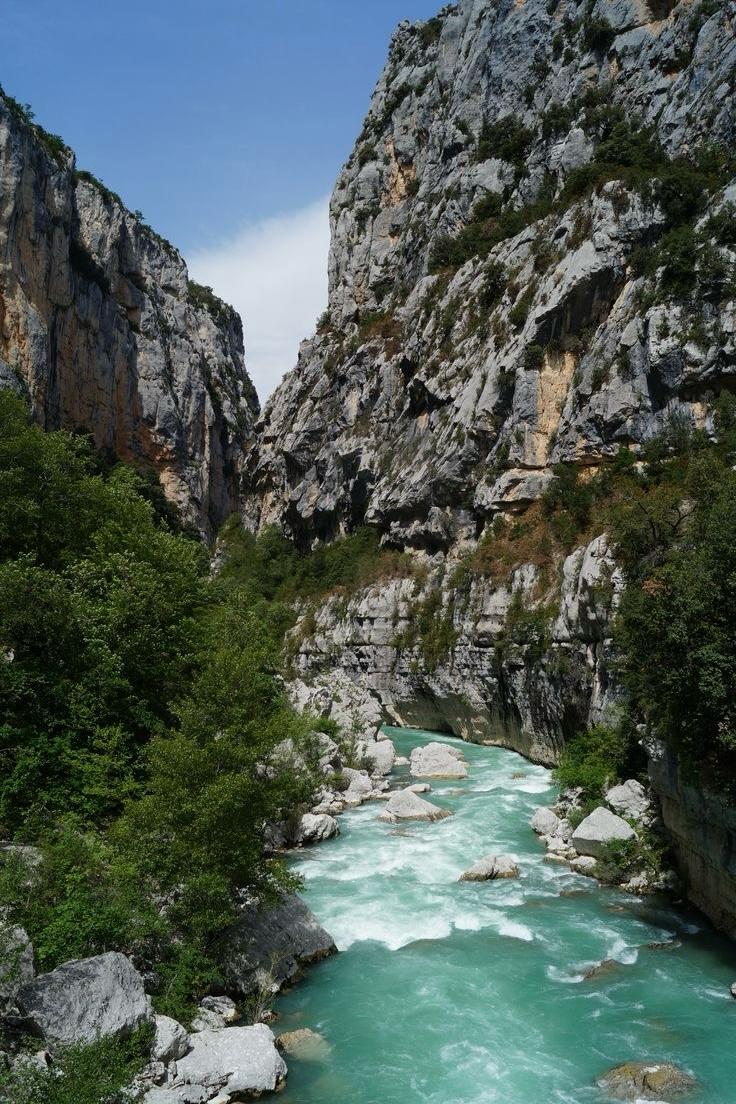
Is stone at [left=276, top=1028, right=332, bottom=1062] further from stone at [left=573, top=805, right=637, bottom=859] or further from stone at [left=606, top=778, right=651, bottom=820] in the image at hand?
stone at [left=606, top=778, right=651, bottom=820]

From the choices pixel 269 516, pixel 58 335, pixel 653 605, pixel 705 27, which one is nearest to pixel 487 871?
pixel 653 605

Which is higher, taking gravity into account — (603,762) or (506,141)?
(506,141)

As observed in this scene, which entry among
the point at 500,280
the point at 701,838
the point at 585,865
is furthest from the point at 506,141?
the point at 701,838

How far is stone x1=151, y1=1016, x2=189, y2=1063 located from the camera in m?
8.71

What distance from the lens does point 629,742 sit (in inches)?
748

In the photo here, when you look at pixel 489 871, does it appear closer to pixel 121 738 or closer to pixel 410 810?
pixel 410 810

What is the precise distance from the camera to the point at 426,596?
40.5 metres

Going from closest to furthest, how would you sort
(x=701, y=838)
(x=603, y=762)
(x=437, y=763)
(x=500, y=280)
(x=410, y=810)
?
(x=701, y=838) < (x=603, y=762) < (x=410, y=810) < (x=437, y=763) < (x=500, y=280)

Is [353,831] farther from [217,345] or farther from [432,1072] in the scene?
[217,345]

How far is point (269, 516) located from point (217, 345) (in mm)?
35367

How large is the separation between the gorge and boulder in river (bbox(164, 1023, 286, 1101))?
0.18 feet

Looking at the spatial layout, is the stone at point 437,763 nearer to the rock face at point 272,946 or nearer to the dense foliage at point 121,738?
the dense foliage at point 121,738

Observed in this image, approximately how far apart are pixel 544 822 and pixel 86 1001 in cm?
1347

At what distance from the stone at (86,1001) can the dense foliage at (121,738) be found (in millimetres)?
661
